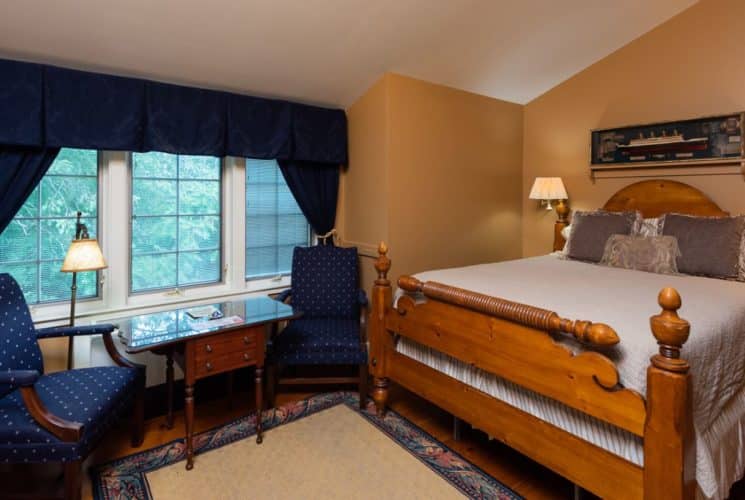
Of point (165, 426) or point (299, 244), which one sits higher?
point (299, 244)

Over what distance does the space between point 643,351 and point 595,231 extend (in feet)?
6.08

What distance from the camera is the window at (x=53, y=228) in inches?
99.8

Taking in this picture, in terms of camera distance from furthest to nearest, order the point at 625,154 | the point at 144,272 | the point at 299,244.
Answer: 1. the point at 299,244
2. the point at 625,154
3. the point at 144,272

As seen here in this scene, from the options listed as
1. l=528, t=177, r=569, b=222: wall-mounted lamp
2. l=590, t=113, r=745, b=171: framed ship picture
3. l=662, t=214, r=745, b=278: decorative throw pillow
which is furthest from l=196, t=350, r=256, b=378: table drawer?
l=590, t=113, r=745, b=171: framed ship picture

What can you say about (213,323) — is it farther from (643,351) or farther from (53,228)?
(643,351)

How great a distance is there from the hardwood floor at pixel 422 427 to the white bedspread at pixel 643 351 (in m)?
0.46

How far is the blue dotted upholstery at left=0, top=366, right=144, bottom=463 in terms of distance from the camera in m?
1.73

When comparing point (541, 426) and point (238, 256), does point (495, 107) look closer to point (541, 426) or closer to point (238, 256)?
point (238, 256)

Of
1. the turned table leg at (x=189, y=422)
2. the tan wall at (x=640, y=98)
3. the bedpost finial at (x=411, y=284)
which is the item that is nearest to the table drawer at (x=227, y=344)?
the turned table leg at (x=189, y=422)

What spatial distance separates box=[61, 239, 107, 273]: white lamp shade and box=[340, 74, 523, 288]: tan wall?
5.95 ft

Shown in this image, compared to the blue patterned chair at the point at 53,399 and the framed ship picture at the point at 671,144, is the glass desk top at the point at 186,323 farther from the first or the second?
the framed ship picture at the point at 671,144

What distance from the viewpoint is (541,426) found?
183cm

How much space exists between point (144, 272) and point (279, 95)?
1562mm

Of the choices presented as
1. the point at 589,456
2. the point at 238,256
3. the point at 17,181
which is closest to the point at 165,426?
the point at 238,256
